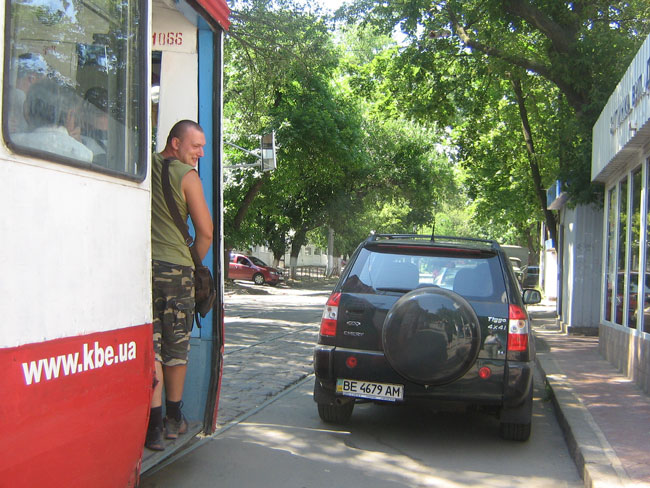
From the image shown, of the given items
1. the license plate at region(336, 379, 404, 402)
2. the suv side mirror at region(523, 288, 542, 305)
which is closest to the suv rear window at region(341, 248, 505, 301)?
the license plate at region(336, 379, 404, 402)

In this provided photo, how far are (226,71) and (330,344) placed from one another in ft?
51.8

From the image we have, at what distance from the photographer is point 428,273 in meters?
6.10

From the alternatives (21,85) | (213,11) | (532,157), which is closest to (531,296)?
(213,11)

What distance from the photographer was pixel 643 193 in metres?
9.06

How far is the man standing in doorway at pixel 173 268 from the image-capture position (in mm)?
4367

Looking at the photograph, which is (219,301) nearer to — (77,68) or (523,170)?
(77,68)

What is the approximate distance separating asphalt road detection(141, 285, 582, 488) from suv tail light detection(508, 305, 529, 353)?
875 millimetres

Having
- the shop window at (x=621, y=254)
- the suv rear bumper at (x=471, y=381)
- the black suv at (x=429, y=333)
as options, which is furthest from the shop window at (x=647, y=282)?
the suv rear bumper at (x=471, y=381)

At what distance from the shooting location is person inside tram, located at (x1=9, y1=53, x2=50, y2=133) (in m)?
2.66

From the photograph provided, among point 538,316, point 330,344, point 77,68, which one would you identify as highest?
point 77,68

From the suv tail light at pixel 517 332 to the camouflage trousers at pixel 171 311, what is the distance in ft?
8.53

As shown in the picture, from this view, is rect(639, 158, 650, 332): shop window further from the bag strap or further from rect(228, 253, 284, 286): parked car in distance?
rect(228, 253, 284, 286): parked car in distance

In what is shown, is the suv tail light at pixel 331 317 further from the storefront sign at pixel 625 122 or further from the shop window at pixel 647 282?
the shop window at pixel 647 282

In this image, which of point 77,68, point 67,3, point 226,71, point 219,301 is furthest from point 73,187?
point 226,71
